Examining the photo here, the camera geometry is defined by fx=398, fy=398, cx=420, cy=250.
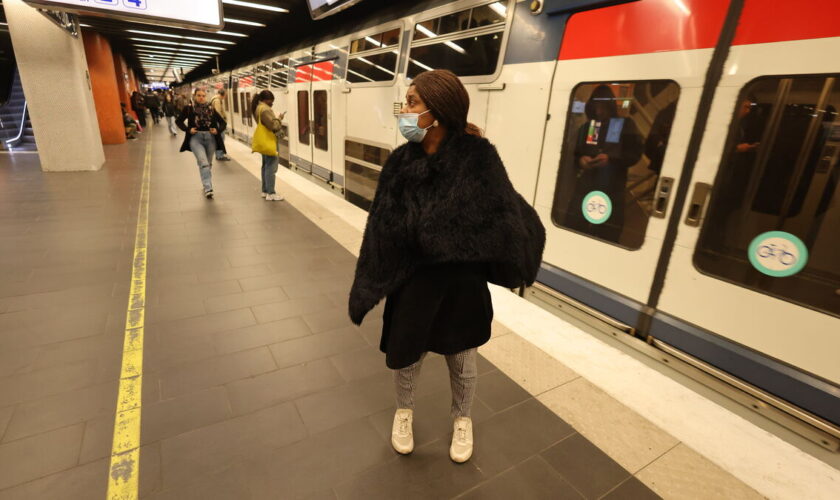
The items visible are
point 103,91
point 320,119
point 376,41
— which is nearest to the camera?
point 376,41

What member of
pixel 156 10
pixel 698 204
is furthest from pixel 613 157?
pixel 156 10

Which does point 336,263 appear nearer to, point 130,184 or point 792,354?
point 792,354

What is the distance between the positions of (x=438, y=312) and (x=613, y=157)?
2202mm

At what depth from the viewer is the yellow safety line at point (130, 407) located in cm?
172

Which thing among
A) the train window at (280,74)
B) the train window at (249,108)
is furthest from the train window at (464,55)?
the train window at (249,108)

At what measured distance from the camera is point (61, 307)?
121 inches

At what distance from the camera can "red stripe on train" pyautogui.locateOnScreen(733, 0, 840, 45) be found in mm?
1926

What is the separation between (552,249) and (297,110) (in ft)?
24.1

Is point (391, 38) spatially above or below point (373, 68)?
above

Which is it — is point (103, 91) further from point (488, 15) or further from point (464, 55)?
point (488, 15)

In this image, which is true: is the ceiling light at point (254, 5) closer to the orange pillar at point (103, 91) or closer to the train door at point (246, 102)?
the train door at point (246, 102)

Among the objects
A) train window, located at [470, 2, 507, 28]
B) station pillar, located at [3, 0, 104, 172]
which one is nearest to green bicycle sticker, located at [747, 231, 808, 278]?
train window, located at [470, 2, 507, 28]

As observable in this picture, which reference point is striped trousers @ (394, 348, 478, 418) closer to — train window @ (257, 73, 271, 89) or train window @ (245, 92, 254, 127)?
train window @ (257, 73, 271, 89)

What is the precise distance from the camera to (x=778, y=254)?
2209 mm
